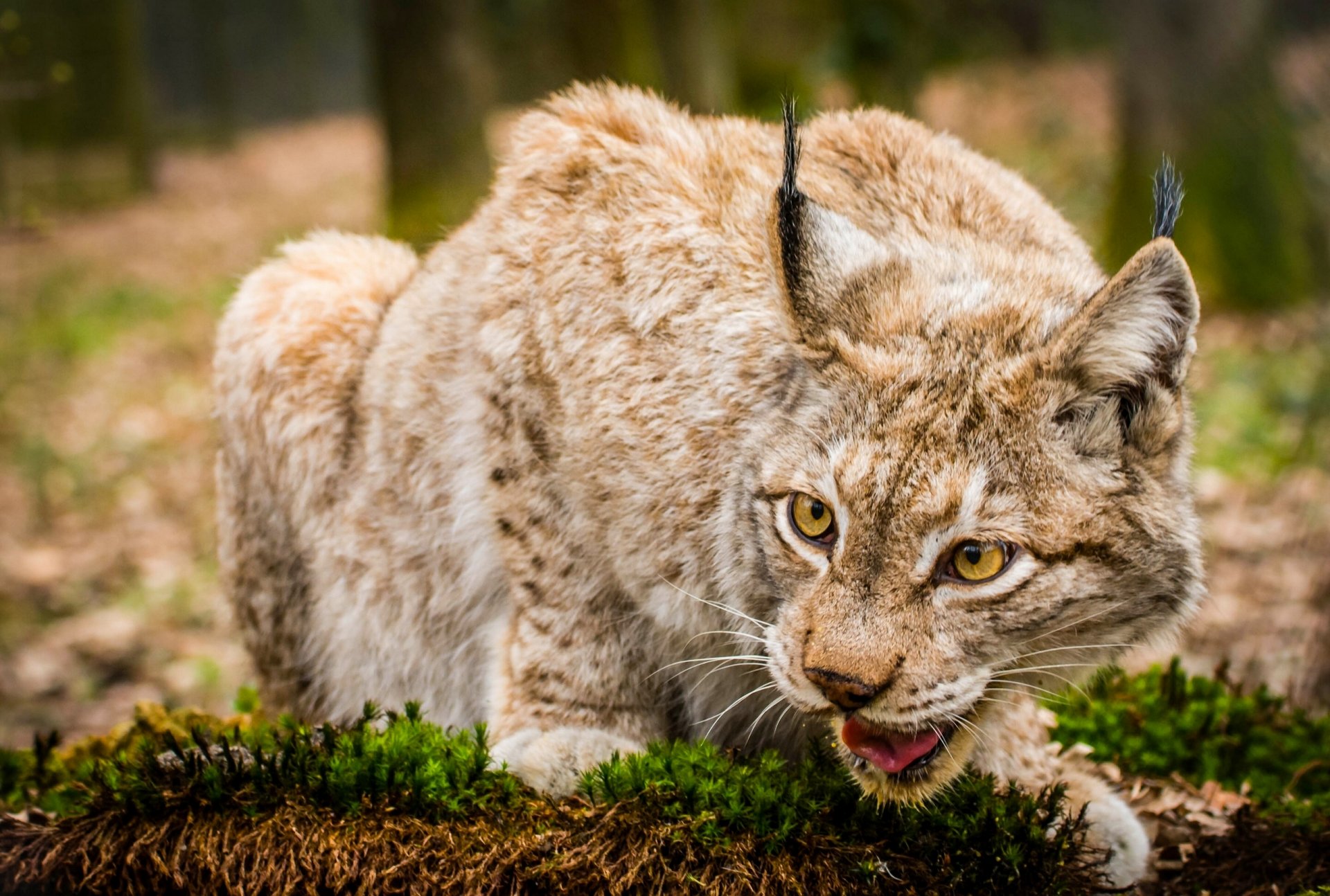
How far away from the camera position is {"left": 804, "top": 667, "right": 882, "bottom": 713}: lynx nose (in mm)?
2750

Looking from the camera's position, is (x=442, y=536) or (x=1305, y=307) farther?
(x=1305, y=307)

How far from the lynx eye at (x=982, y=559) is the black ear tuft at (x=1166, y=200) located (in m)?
0.84

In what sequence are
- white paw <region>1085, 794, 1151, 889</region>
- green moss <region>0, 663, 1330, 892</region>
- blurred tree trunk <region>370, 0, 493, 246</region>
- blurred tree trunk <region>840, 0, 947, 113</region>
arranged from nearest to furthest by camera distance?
green moss <region>0, 663, 1330, 892</region>, white paw <region>1085, 794, 1151, 889</region>, blurred tree trunk <region>370, 0, 493, 246</region>, blurred tree trunk <region>840, 0, 947, 113</region>

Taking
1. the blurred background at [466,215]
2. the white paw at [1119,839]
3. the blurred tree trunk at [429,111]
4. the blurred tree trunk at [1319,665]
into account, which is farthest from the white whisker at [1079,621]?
the blurred tree trunk at [429,111]

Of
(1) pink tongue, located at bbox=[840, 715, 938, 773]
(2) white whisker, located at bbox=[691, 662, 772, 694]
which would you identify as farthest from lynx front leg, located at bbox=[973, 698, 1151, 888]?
(2) white whisker, located at bbox=[691, 662, 772, 694]

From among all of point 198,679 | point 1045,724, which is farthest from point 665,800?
point 198,679

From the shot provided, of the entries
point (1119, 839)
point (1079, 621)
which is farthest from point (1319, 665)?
point (1079, 621)

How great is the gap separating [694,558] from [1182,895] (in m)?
1.73

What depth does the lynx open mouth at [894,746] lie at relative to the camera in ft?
9.55

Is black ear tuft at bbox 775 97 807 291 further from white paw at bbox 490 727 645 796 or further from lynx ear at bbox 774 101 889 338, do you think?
white paw at bbox 490 727 645 796

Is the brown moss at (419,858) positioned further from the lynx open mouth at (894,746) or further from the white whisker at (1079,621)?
the white whisker at (1079,621)

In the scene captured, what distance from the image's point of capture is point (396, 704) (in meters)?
4.49

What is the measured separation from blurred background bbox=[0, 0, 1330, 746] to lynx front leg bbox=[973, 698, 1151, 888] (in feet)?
3.34

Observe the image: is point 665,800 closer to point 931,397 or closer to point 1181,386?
point 931,397
